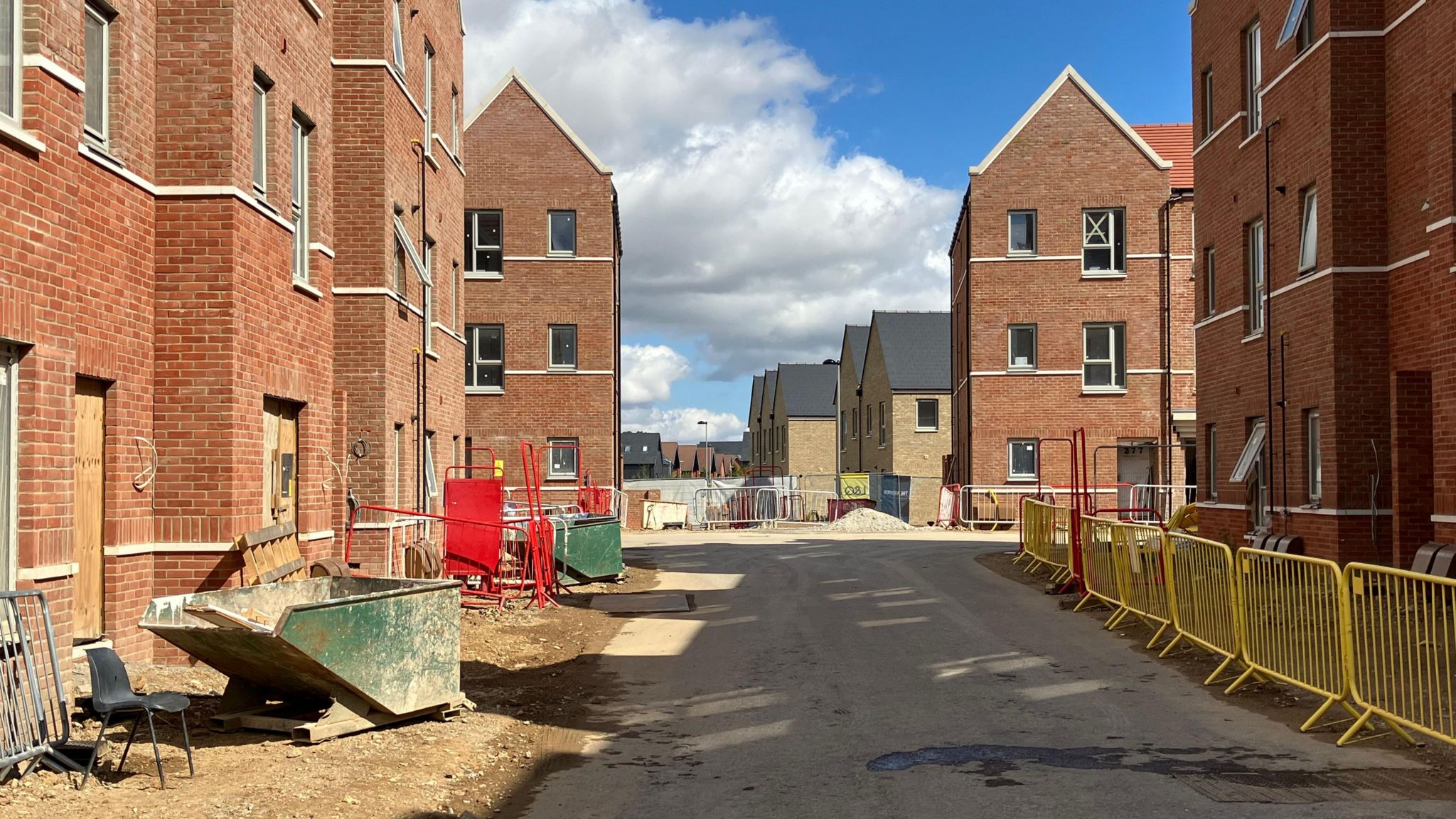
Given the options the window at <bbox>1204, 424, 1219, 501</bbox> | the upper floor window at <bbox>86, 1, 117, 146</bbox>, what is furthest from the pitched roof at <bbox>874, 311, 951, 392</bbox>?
the upper floor window at <bbox>86, 1, 117, 146</bbox>

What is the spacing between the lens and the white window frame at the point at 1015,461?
38125 mm

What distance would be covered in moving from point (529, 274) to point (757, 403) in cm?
6504

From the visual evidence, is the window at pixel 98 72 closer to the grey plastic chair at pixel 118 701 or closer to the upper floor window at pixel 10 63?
the upper floor window at pixel 10 63

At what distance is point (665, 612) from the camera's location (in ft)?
56.0

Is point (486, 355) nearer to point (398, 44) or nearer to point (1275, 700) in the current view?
point (398, 44)

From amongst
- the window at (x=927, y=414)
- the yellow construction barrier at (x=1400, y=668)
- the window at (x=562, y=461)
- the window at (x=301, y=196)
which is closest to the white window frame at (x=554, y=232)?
the window at (x=562, y=461)

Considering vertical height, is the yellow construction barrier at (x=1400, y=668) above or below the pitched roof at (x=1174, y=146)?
below

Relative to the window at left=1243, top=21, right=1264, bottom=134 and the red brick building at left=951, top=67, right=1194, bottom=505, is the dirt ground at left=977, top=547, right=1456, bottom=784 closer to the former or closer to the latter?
the window at left=1243, top=21, right=1264, bottom=134

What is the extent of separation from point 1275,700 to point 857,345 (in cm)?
5575

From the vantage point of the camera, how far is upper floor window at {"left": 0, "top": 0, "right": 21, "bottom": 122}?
9000 millimetres

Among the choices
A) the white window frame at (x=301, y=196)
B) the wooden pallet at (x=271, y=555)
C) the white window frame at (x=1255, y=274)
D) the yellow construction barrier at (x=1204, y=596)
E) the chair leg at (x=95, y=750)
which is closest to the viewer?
the chair leg at (x=95, y=750)

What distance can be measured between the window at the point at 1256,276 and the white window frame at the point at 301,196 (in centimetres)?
1482

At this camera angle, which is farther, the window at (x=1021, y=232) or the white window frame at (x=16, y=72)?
the window at (x=1021, y=232)

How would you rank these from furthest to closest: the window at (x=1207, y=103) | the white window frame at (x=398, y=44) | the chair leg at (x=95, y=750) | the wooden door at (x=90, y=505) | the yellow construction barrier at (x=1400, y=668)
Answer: the window at (x=1207, y=103), the white window frame at (x=398, y=44), the wooden door at (x=90, y=505), the yellow construction barrier at (x=1400, y=668), the chair leg at (x=95, y=750)
